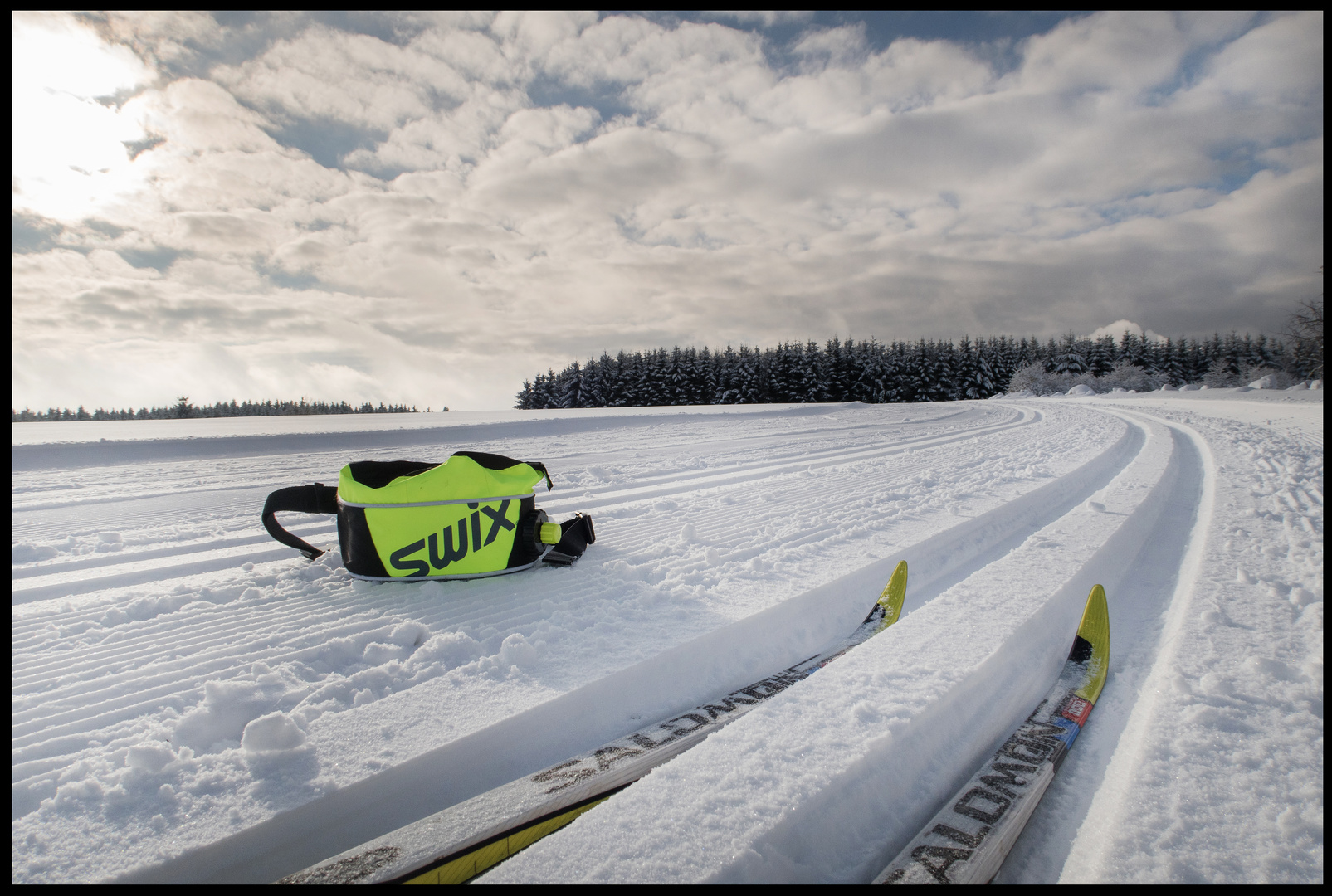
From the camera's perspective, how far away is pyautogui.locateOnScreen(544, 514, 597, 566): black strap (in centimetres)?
295

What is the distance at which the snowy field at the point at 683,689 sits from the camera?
1248 mm

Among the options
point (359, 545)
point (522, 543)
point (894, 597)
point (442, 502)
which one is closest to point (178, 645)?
point (359, 545)

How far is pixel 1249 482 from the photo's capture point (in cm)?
532

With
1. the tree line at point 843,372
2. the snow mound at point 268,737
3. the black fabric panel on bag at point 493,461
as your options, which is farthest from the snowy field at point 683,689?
the tree line at point 843,372

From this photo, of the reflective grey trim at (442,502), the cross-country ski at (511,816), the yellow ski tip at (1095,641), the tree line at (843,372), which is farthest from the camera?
the tree line at (843,372)

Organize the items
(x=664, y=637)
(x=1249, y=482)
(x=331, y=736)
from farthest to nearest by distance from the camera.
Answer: (x=1249, y=482), (x=664, y=637), (x=331, y=736)

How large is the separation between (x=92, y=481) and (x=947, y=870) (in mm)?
7916

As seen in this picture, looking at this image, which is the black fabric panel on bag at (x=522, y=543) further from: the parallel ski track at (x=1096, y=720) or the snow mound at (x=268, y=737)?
the parallel ski track at (x=1096, y=720)

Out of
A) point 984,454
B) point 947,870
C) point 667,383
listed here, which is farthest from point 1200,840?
point 667,383

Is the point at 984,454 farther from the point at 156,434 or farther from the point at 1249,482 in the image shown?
the point at 156,434

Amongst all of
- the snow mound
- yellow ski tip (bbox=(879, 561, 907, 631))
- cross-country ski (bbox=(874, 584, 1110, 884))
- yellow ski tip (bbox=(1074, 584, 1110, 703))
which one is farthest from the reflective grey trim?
yellow ski tip (bbox=(1074, 584, 1110, 703))

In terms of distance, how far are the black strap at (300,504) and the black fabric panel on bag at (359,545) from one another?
1.03 feet

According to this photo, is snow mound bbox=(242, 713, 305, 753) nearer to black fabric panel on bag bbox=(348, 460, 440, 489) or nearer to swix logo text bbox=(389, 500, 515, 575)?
swix logo text bbox=(389, 500, 515, 575)

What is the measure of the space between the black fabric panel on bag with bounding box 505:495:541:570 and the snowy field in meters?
0.12
